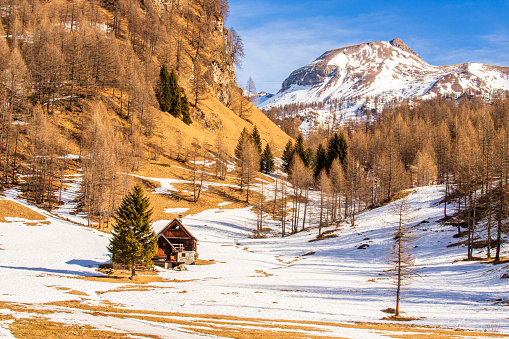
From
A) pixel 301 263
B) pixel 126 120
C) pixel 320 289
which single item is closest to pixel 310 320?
pixel 320 289

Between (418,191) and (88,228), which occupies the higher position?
(418,191)

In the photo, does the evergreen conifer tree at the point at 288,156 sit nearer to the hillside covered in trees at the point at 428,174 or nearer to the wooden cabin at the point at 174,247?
the hillside covered in trees at the point at 428,174

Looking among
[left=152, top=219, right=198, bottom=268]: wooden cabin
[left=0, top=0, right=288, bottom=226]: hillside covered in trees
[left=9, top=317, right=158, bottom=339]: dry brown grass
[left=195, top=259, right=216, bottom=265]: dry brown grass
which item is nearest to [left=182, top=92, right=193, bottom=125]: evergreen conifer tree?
[left=0, top=0, right=288, bottom=226]: hillside covered in trees

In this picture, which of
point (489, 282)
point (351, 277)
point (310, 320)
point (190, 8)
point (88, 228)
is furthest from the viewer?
point (190, 8)

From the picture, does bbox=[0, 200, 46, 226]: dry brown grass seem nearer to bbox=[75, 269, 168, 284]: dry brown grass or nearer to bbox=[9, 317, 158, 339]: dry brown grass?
bbox=[75, 269, 168, 284]: dry brown grass

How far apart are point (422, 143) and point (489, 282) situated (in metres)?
90.8

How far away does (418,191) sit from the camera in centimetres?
7162

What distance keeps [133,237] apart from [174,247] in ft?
41.8

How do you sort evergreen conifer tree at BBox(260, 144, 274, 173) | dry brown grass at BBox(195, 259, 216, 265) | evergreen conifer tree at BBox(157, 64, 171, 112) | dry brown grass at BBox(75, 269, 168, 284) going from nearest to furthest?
1. dry brown grass at BBox(75, 269, 168, 284)
2. dry brown grass at BBox(195, 259, 216, 265)
3. evergreen conifer tree at BBox(157, 64, 171, 112)
4. evergreen conifer tree at BBox(260, 144, 274, 173)

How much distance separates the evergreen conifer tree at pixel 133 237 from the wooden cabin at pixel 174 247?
376 inches

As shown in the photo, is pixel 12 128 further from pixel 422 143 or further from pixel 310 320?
pixel 422 143

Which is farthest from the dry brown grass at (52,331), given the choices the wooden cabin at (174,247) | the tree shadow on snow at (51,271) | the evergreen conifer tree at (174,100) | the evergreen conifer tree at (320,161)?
the evergreen conifer tree at (320,161)

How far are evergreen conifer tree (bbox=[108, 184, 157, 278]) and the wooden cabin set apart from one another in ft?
31.3

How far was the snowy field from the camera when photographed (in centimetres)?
2175
